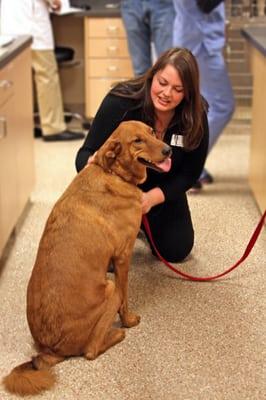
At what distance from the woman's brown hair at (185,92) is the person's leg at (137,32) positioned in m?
1.92

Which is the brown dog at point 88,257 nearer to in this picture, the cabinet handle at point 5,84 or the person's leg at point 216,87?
the cabinet handle at point 5,84

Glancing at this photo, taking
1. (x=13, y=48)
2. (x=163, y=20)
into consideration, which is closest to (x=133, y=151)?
(x=13, y=48)

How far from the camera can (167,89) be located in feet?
7.54

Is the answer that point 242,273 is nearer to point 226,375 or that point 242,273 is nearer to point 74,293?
point 226,375

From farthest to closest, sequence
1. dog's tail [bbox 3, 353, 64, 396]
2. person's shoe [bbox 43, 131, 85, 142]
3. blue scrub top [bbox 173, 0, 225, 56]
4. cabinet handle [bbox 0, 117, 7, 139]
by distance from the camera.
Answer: person's shoe [bbox 43, 131, 85, 142]
blue scrub top [bbox 173, 0, 225, 56]
cabinet handle [bbox 0, 117, 7, 139]
dog's tail [bbox 3, 353, 64, 396]

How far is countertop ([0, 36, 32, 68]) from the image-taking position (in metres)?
2.67

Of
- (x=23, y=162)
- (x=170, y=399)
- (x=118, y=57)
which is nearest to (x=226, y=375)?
(x=170, y=399)

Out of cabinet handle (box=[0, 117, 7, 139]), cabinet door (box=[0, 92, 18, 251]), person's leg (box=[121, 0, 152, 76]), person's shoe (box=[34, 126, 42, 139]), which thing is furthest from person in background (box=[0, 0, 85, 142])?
cabinet handle (box=[0, 117, 7, 139])

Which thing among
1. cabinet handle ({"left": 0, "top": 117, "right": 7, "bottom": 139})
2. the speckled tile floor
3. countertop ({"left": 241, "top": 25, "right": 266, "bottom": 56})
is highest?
countertop ({"left": 241, "top": 25, "right": 266, "bottom": 56})

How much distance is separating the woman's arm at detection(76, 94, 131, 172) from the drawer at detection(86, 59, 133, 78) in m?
2.46

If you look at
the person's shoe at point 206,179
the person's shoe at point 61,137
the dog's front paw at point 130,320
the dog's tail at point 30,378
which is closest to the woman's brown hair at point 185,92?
the dog's front paw at point 130,320

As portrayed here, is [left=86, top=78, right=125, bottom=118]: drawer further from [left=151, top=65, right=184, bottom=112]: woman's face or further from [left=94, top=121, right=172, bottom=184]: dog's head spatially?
[left=94, top=121, right=172, bottom=184]: dog's head

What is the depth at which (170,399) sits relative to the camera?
189 cm

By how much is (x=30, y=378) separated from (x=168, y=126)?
3.51 feet
